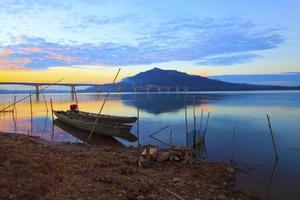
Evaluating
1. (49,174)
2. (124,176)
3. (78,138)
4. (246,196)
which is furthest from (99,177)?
(78,138)

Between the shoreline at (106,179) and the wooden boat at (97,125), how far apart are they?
13.2 metres

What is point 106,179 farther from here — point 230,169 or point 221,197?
point 230,169

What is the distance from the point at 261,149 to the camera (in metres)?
22.0

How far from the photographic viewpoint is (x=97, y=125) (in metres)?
28.7

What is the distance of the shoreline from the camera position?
9.54m

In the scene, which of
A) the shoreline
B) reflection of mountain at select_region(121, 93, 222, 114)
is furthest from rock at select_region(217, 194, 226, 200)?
reflection of mountain at select_region(121, 93, 222, 114)

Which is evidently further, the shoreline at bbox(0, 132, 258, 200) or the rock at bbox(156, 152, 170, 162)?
the rock at bbox(156, 152, 170, 162)

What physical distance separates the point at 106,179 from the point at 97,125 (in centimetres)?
1811

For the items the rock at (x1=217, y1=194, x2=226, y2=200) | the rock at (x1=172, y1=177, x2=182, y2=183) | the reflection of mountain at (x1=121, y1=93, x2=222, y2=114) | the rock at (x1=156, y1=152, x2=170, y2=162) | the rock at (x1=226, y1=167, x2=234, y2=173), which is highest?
the rock at (x1=156, y1=152, x2=170, y2=162)

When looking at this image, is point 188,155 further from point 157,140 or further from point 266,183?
point 157,140

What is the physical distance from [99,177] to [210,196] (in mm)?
3540

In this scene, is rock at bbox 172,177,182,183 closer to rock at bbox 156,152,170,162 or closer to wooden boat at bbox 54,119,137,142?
rock at bbox 156,152,170,162

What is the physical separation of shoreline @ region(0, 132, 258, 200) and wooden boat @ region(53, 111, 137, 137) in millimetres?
13238

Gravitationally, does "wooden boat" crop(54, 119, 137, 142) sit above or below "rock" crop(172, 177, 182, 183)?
below
